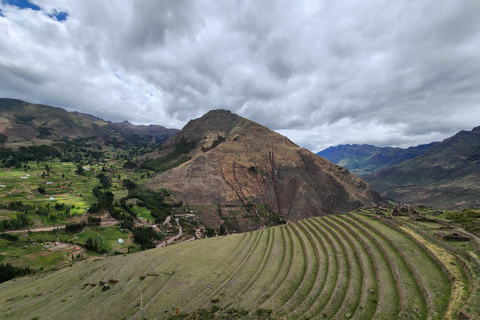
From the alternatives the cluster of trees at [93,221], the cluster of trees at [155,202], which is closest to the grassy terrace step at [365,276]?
the cluster of trees at [155,202]

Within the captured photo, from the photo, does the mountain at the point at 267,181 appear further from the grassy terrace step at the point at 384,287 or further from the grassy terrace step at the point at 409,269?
the grassy terrace step at the point at 384,287

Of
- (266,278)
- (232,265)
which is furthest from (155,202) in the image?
(266,278)

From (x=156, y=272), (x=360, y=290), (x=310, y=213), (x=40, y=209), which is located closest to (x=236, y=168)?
(x=310, y=213)

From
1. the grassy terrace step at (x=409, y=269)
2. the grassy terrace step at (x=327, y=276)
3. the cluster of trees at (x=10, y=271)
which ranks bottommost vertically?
the cluster of trees at (x=10, y=271)

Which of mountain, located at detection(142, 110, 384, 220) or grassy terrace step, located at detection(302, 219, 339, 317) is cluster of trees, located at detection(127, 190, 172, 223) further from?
grassy terrace step, located at detection(302, 219, 339, 317)

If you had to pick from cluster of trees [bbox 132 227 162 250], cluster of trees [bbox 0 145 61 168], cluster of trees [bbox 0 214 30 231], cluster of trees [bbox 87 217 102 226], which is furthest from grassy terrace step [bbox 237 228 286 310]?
cluster of trees [bbox 0 145 61 168]

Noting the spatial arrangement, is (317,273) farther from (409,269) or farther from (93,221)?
(93,221)
